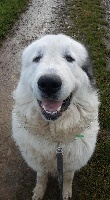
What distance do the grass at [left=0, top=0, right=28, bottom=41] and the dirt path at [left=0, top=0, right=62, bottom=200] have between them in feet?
0.50

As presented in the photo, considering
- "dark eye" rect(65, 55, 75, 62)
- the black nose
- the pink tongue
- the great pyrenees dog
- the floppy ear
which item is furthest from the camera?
the floppy ear

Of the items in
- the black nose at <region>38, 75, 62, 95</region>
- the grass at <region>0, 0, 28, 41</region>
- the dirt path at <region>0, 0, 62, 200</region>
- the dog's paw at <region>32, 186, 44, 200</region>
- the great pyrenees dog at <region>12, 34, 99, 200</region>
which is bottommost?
the dirt path at <region>0, 0, 62, 200</region>

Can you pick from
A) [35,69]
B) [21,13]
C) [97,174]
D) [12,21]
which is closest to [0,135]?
[97,174]

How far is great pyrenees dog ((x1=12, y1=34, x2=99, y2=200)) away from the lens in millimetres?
3250

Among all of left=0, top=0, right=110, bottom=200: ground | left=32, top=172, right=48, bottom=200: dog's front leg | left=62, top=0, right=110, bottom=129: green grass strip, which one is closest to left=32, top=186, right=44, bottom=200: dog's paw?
left=32, top=172, right=48, bottom=200: dog's front leg

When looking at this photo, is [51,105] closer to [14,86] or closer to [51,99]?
→ [51,99]

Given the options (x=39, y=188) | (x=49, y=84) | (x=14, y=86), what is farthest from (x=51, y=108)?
(x=14, y=86)

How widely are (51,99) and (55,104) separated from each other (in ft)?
0.39

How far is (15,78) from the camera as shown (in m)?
7.00

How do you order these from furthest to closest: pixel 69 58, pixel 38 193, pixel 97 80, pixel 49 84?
pixel 97 80 → pixel 38 193 → pixel 69 58 → pixel 49 84

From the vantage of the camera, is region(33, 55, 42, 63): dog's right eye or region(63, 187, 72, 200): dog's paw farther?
region(63, 187, 72, 200): dog's paw

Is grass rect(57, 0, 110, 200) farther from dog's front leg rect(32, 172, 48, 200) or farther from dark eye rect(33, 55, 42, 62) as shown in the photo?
dark eye rect(33, 55, 42, 62)

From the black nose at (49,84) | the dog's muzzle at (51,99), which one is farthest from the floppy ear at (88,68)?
the black nose at (49,84)

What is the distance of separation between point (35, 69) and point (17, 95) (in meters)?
0.51
